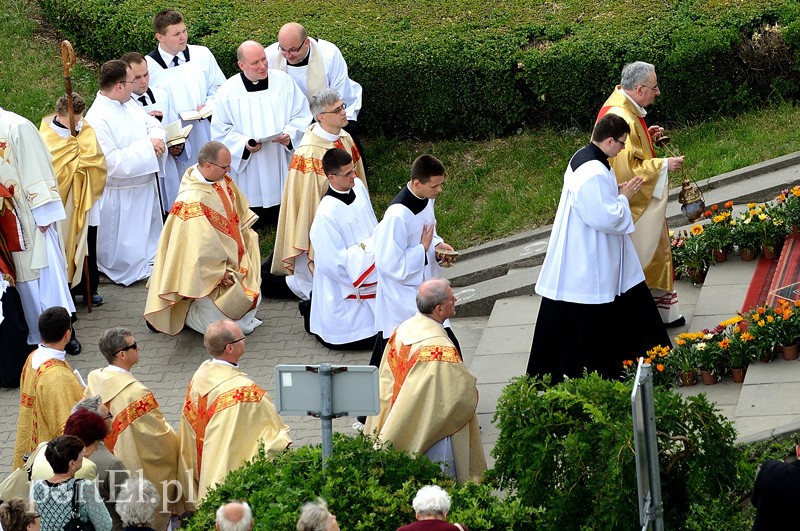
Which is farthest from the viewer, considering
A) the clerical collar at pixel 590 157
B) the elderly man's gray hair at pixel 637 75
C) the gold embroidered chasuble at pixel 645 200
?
the elderly man's gray hair at pixel 637 75

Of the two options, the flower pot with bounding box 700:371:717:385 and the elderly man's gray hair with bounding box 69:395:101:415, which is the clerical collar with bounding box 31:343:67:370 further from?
the flower pot with bounding box 700:371:717:385

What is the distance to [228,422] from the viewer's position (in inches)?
320

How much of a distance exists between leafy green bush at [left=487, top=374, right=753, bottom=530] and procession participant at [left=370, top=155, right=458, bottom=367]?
7.36 feet

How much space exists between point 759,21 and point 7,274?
7195 mm

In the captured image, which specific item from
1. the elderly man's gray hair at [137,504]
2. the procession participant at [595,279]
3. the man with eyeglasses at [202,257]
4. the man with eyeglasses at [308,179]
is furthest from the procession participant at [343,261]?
the elderly man's gray hair at [137,504]

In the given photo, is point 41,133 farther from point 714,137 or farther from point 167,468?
point 714,137

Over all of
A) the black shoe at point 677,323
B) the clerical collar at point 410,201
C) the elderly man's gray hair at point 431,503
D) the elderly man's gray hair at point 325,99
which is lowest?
the black shoe at point 677,323

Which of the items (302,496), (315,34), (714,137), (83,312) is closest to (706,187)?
(714,137)

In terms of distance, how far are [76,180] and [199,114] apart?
1.55m

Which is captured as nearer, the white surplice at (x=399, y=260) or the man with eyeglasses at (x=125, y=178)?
the white surplice at (x=399, y=260)

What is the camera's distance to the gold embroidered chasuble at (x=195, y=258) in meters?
11.1

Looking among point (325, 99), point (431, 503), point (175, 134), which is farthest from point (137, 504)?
point (175, 134)

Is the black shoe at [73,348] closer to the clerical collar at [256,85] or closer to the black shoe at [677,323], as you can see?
the clerical collar at [256,85]

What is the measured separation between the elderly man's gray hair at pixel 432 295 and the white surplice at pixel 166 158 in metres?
5.04
